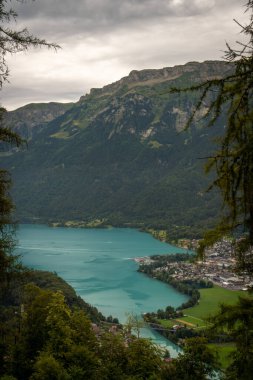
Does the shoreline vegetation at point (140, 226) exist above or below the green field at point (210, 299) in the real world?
below

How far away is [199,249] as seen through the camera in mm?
6574

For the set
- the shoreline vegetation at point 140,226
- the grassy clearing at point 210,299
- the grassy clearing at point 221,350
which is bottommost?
the shoreline vegetation at point 140,226

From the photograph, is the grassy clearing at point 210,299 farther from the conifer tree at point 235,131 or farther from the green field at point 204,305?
the conifer tree at point 235,131

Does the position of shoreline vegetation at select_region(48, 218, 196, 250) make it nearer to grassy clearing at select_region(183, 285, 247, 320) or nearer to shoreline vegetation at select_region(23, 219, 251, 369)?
shoreline vegetation at select_region(23, 219, 251, 369)

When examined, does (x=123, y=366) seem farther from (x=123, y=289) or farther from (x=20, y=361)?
(x=123, y=289)

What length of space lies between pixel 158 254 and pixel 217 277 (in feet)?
96.7

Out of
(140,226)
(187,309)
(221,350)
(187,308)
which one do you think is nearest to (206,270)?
(187,308)

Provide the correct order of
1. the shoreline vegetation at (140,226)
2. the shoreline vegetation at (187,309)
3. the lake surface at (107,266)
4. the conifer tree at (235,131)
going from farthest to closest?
the shoreline vegetation at (140,226), the lake surface at (107,266), the shoreline vegetation at (187,309), the conifer tree at (235,131)

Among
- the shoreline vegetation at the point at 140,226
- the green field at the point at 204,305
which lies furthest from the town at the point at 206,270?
the shoreline vegetation at the point at 140,226

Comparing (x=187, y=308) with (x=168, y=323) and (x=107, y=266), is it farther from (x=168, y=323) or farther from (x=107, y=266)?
(x=107, y=266)

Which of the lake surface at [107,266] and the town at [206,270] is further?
the town at [206,270]

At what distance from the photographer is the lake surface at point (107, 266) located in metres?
62.8

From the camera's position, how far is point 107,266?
9081 centimetres

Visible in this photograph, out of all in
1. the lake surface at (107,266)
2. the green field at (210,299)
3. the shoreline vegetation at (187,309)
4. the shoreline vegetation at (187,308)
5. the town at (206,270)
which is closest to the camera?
the shoreline vegetation at (187,309)
